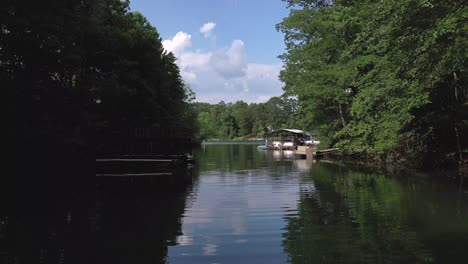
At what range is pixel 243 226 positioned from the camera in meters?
11.4

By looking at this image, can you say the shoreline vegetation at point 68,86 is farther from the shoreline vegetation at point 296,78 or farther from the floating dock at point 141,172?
the floating dock at point 141,172

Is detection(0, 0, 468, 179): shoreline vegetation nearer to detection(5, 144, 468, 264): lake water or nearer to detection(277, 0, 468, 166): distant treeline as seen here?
detection(277, 0, 468, 166): distant treeline

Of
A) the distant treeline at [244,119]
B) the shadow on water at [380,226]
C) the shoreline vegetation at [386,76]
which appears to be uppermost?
the distant treeline at [244,119]

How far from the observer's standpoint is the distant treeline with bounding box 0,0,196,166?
22125mm

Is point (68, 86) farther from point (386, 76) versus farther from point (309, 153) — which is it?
point (309, 153)

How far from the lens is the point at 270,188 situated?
1967 cm

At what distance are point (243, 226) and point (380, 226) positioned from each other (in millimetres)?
3448

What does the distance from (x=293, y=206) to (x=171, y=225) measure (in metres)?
4.55

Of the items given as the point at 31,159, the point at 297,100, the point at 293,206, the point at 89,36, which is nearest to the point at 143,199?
the point at 293,206

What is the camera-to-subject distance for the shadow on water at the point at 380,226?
841 cm

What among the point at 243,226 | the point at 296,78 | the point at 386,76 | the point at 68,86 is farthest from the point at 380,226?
the point at 296,78

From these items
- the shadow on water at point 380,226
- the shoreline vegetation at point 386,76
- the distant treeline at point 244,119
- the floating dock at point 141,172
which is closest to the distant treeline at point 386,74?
the shoreline vegetation at point 386,76

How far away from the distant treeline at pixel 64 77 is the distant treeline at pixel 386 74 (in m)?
15.1

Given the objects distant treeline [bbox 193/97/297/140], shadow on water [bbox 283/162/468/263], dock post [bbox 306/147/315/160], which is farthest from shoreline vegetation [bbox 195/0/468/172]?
distant treeline [bbox 193/97/297/140]
